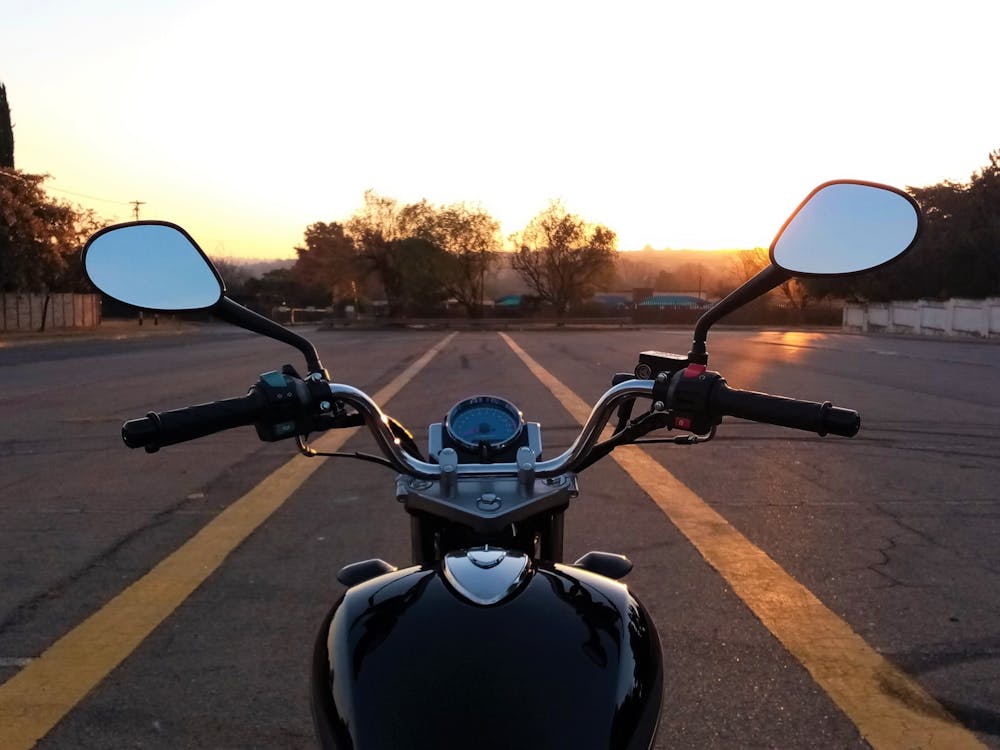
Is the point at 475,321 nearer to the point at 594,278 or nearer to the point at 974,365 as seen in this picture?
the point at 594,278

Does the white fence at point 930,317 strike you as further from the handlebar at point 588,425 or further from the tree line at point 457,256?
the handlebar at point 588,425

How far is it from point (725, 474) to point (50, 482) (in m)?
5.63

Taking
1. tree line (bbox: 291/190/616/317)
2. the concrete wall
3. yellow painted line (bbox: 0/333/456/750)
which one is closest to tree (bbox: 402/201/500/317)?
tree line (bbox: 291/190/616/317)

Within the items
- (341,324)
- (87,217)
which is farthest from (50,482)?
(341,324)

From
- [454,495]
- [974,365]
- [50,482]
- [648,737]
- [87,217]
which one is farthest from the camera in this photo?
[87,217]

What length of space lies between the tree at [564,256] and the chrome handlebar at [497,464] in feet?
225

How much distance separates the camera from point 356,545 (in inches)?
224

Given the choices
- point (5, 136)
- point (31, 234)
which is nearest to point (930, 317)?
point (31, 234)

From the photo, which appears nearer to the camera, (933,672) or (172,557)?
(933,672)

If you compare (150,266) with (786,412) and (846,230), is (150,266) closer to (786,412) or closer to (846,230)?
(786,412)

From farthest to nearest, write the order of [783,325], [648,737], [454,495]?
[783,325] < [454,495] < [648,737]

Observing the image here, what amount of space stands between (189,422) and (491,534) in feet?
2.35

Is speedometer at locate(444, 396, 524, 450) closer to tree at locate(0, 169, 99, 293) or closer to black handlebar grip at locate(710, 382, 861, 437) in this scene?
black handlebar grip at locate(710, 382, 861, 437)

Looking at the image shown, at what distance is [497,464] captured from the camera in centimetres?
225
